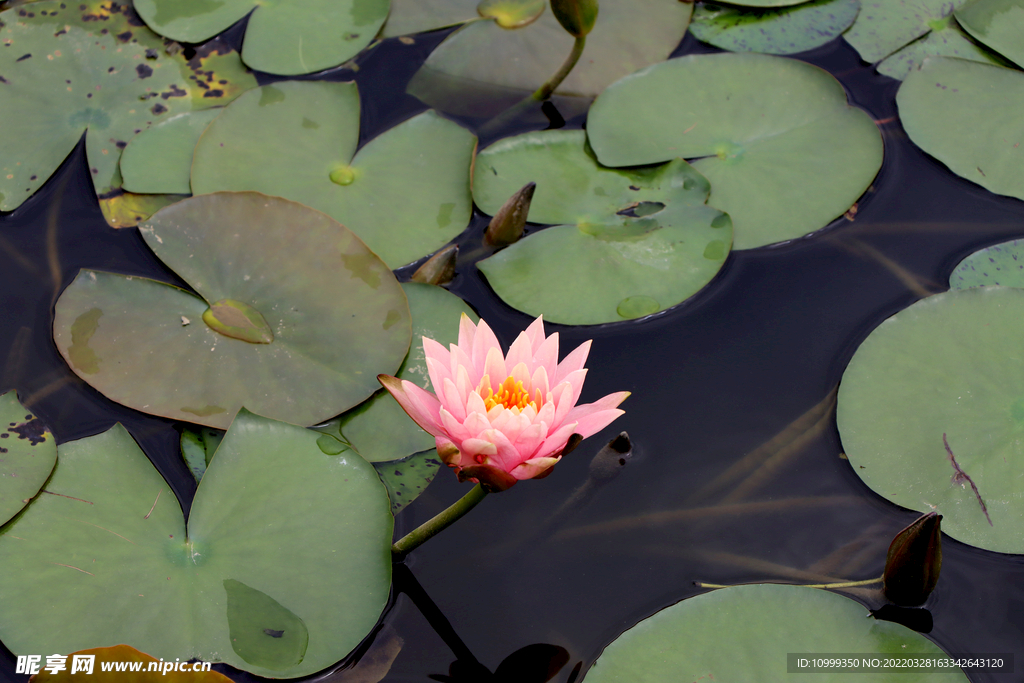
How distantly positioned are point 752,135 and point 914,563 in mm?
1831

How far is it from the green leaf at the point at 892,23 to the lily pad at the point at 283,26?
92.2 inches

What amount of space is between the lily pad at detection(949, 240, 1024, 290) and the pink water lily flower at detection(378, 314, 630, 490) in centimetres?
166

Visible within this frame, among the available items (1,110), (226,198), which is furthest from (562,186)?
(1,110)

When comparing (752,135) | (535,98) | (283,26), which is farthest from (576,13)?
(283,26)

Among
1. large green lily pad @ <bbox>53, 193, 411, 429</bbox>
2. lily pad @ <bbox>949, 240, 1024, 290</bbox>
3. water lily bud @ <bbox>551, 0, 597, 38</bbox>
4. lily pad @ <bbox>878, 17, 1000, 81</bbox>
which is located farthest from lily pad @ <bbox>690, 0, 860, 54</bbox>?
large green lily pad @ <bbox>53, 193, 411, 429</bbox>

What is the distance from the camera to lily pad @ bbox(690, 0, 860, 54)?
126 inches

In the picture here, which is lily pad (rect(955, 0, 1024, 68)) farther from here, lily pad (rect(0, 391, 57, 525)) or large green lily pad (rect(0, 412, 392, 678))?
lily pad (rect(0, 391, 57, 525))

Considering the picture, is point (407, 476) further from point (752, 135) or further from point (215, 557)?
point (752, 135)

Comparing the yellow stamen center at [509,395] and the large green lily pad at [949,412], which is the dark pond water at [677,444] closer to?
the large green lily pad at [949,412]

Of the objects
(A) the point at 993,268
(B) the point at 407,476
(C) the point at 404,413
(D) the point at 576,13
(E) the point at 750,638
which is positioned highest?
(D) the point at 576,13

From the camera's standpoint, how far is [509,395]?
167 cm

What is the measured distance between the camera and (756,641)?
178 cm

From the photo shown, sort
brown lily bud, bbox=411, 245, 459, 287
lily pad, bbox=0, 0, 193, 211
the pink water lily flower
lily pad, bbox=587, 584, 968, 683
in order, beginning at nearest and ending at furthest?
1. the pink water lily flower
2. lily pad, bbox=587, 584, 968, 683
3. brown lily bud, bbox=411, 245, 459, 287
4. lily pad, bbox=0, 0, 193, 211

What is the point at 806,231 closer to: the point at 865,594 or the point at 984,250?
the point at 984,250
